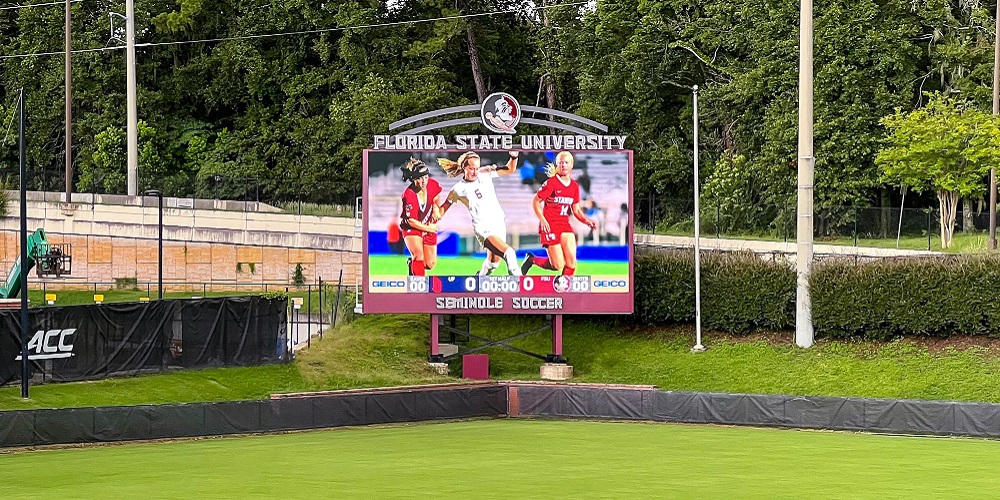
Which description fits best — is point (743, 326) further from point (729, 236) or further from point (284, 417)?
point (284, 417)

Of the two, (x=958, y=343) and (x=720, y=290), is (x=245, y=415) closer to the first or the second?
(x=720, y=290)

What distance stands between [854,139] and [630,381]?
749 inches

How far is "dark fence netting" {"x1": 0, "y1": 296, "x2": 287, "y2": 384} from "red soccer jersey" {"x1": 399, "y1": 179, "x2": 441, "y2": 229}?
4638 millimetres

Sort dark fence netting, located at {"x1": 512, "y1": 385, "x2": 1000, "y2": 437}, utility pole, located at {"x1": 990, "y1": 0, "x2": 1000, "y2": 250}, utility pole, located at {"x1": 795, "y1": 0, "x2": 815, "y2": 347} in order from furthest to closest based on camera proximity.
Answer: utility pole, located at {"x1": 990, "y1": 0, "x2": 1000, "y2": 250}
utility pole, located at {"x1": 795, "y1": 0, "x2": 815, "y2": 347}
dark fence netting, located at {"x1": 512, "y1": 385, "x2": 1000, "y2": 437}

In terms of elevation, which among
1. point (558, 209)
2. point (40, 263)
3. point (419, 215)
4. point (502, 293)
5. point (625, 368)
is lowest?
point (625, 368)

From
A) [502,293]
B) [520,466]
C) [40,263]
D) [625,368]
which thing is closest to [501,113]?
[502,293]

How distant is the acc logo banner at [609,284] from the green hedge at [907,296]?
6.57m

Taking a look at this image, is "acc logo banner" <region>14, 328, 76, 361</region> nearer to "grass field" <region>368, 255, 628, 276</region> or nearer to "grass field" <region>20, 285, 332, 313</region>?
"grass field" <region>368, 255, 628, 276</region>

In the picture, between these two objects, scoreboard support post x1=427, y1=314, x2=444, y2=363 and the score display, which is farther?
scoreboard support post x1=427, y1=314, x2=444, y2=363

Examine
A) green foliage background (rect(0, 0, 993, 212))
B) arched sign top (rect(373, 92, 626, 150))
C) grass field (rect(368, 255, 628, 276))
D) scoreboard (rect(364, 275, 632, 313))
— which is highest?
green foliage background (rect(0, 0, 993, 212))

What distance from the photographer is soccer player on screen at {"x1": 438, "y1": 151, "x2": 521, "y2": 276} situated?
4047cm

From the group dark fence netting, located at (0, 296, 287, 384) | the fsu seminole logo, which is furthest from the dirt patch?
dark fence netting, located at (0, 296, 287, 384)

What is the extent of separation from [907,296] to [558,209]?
11.0 m

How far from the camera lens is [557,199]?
4053 centimetres
